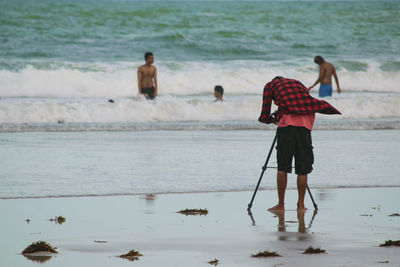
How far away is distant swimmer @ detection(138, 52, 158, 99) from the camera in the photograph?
17500 mm

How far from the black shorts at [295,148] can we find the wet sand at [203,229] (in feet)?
1.40

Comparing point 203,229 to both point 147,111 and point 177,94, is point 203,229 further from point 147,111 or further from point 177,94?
point 177,94

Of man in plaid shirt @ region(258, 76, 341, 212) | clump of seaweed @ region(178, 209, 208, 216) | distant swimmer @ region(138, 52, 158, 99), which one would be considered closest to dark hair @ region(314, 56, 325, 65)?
distant swimmer @ region(138, 52, 158, 99)

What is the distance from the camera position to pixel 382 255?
524cm

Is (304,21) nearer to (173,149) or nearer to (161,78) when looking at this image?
(161,78)

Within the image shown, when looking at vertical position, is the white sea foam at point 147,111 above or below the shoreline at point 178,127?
above

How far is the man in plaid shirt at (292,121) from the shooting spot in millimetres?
7031

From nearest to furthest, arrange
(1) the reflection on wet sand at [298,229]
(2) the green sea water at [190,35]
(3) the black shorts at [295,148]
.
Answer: (1) the reflection on wet sand at [298,229], (3) the black shorts at [295,148], (2) the green sea water at [190,35]

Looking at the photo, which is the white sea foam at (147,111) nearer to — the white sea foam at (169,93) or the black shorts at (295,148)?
the white sea foam at (169,93)

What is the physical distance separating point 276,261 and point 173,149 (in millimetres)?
7508

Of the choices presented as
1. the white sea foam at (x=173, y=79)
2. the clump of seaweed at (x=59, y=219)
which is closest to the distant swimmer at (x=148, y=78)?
the white sea foam at (x=173, y=79)

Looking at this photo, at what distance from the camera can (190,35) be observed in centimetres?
4141

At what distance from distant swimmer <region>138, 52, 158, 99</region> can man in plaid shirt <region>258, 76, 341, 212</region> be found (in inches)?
411

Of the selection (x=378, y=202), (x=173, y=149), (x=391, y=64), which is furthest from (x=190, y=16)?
(x=378, y=202)
